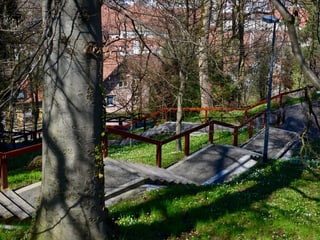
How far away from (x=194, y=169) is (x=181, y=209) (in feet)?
17.6

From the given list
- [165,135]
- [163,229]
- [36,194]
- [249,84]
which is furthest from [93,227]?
[249,84]

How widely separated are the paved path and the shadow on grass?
90cm

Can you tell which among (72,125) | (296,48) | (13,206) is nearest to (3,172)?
(13,206)

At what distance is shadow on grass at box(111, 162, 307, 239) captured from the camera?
15.8 feet

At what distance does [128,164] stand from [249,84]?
27142 mm

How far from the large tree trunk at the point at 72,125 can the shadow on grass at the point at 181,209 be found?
27.2 inches

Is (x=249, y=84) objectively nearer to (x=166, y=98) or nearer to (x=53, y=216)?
(x=166, y=98)

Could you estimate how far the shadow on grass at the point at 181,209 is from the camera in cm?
482

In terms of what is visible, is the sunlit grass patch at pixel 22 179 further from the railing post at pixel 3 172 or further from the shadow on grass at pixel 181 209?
the shadow on grass at pixel 181 209

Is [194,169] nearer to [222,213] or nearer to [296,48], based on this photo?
[222,213]

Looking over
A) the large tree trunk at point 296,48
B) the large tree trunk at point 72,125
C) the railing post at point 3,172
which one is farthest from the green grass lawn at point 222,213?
the large tree trunk at point 296,48

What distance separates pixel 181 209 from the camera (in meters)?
5.63

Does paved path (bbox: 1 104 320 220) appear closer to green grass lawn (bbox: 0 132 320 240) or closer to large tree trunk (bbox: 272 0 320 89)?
green grass lawn (bbox: 0 132 320 240)

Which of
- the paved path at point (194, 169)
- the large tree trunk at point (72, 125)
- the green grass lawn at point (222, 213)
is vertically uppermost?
the large tree trunk at point (72, 125)
